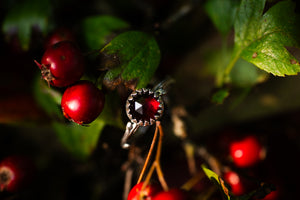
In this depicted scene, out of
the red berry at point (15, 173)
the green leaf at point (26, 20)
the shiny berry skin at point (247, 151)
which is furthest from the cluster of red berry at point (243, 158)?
the green leaf at point (26, 20)

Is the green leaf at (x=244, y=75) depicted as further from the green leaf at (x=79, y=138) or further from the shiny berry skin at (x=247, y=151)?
the green leaf at (x=79, y=138)

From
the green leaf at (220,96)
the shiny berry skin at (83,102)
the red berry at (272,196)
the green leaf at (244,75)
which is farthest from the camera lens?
the green leaf at (244,75)

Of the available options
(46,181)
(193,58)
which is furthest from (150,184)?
(193,58)

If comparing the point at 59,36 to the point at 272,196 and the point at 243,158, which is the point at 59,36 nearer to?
the point at 243,158

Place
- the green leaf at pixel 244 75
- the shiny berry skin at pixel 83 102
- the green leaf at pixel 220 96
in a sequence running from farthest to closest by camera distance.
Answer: the green leaf at pixel 244 75 < the green leaf at pixel 220 96 < the shiny berry skin at pixel 83 102

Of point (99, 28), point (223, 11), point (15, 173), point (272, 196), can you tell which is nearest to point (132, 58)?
point (99, 28)

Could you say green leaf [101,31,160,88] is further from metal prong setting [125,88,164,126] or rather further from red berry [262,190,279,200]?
red berry [262,190,279,200]
